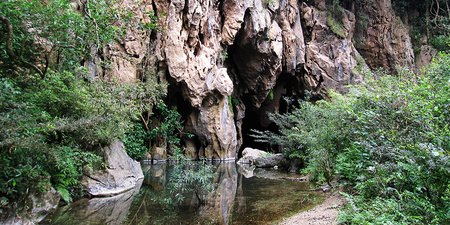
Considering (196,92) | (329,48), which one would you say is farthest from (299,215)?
(329,48)

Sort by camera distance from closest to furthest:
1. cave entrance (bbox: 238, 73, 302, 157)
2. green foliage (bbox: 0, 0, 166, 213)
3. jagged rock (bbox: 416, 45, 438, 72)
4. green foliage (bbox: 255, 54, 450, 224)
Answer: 1. green foliage (bbox: 255, 54, 450, 224)
2. green foliage (bbox: 0, 0, 166, 213)
3. cave entrance (bbox: 238, 73, 302, 157)
4. jagged rock (bbox: 416, 45, 438, 72)

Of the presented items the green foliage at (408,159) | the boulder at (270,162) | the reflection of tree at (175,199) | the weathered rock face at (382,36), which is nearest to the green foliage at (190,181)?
the reflection of tree at (175,199)

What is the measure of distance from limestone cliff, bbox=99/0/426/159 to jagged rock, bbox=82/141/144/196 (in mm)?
5690

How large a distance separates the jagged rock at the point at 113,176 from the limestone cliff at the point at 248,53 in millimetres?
5690

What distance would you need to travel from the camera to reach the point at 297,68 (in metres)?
20.1

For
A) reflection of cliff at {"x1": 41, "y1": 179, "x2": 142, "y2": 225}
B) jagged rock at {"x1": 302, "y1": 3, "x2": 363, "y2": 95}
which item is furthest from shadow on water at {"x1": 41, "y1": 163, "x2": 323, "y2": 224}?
jagged rock at {"x1": 302, "y1": 3, "x2": 363, "y2": 95}

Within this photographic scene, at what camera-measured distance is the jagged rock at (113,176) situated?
627 cm

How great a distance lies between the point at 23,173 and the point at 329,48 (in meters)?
21.3

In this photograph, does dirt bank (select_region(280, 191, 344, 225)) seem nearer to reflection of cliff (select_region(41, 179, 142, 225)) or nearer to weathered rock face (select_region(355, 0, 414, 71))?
reflection of cliff (select_region(41, 179, 142, 225))

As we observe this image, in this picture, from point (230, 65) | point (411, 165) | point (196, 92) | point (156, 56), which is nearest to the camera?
point (411, 165)

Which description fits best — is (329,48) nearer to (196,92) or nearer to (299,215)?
(196,92)

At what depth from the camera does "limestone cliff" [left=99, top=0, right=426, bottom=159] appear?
1384 centimetres

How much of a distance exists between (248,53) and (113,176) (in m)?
14.0

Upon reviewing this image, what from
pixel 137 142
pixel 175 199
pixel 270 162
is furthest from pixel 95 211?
pixel 270 162
